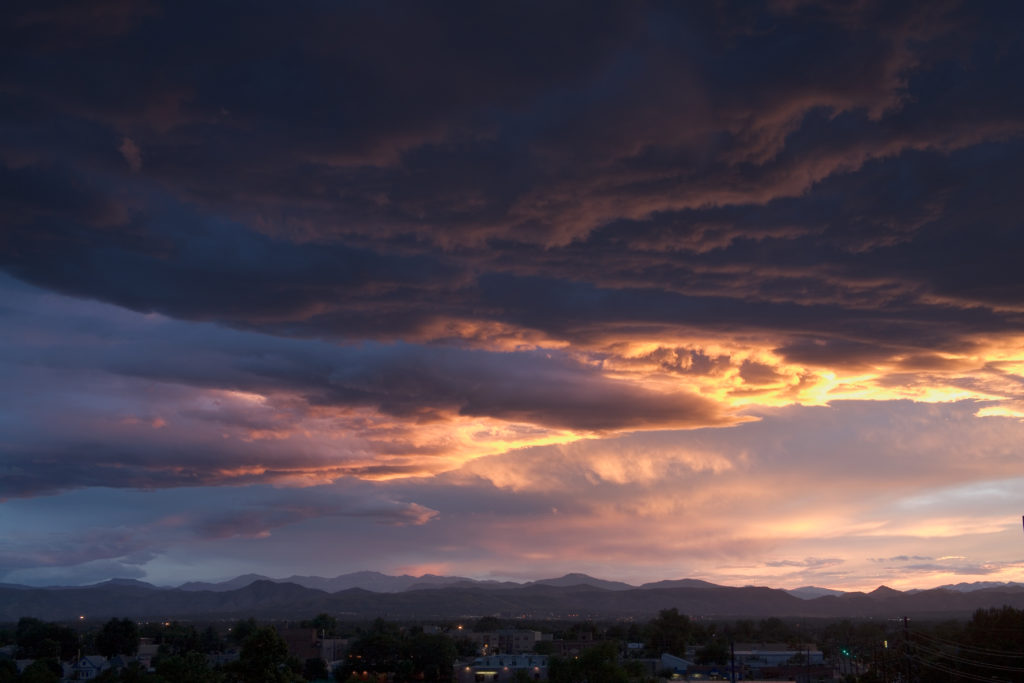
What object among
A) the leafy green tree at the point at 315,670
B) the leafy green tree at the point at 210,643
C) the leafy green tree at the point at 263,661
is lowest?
the leafy green tree at the point at 315,670

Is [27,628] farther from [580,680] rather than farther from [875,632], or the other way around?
[875,632]

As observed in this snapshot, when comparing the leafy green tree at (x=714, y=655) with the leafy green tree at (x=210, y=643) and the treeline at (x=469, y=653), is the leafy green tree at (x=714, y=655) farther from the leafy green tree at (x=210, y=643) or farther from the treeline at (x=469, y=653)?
the leafy green tree at (x=210, y=643)

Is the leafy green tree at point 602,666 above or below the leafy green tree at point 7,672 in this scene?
above

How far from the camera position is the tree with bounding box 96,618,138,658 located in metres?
152

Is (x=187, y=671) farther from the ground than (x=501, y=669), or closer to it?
farther from the ground

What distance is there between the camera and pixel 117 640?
153125 mm

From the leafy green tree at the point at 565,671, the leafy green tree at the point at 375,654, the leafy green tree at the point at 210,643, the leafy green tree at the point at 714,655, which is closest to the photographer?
the leafy green tree at the point at 565,671

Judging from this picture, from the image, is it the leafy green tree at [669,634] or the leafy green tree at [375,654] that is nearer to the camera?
the leafy green tree at [375,654]

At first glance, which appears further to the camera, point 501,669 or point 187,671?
point 501,669

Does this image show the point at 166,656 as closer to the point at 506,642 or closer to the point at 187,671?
the point at 187,671

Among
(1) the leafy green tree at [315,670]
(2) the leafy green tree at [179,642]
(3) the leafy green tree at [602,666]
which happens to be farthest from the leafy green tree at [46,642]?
(3) the leafy green tree at [602,666]

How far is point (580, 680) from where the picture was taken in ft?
326

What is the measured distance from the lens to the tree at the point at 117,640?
497 ft

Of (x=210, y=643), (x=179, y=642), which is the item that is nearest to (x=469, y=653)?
(x=210, y=643)
